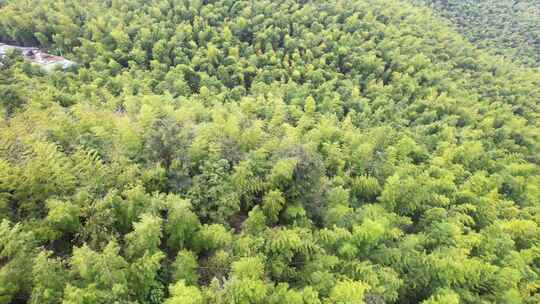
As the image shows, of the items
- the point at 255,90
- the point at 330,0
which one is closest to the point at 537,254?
the point at 255,90

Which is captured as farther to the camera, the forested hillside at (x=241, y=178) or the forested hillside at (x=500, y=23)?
the forested hillside at (x=500, y=23)

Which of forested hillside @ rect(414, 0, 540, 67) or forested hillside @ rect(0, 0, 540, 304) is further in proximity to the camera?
forested hillside @ rect(414, 0, 540, 67)

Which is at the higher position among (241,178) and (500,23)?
(241,178)

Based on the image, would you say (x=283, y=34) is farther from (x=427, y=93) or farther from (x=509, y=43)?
(x=509, y=43)

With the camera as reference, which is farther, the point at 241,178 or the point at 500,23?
the point at 500,23
